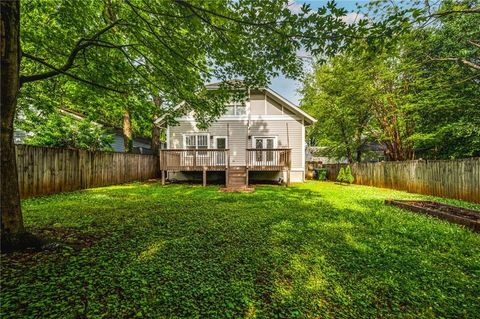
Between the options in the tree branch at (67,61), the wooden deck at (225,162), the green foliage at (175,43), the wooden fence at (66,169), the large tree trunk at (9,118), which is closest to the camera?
the large tree trunk at (9,118)

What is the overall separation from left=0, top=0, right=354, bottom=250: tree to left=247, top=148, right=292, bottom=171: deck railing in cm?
702

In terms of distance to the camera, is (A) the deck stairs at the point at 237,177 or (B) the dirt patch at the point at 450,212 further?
(A) the deck stairs at the point at 237,177

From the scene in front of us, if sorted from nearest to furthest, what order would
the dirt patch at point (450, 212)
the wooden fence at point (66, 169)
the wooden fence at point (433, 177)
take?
the dirt patch at point (450, 212)
the wooden fence at point (66, 169)
the wooden fence at point (433, 177)

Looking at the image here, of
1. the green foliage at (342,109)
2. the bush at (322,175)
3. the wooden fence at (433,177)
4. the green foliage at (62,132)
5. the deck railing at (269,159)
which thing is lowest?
the bush at (322,175)

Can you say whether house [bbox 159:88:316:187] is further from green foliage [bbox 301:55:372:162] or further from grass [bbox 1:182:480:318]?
grass [bbox 1:182:480:318]

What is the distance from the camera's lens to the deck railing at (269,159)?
41.0 feet

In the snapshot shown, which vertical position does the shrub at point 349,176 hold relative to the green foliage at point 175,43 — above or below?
below

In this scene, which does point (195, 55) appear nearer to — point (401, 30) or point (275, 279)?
point (401, 30)

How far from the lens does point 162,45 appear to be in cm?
435

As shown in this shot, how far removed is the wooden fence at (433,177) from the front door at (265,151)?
21.0 feet

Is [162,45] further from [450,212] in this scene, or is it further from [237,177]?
[237,177]

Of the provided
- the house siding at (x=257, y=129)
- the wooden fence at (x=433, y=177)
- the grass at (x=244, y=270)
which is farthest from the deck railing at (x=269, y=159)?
the grass at (x=244, y=270)

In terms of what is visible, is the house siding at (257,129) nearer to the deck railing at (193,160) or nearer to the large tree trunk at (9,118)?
the deck railing at (193,160)

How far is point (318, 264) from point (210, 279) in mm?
1497
